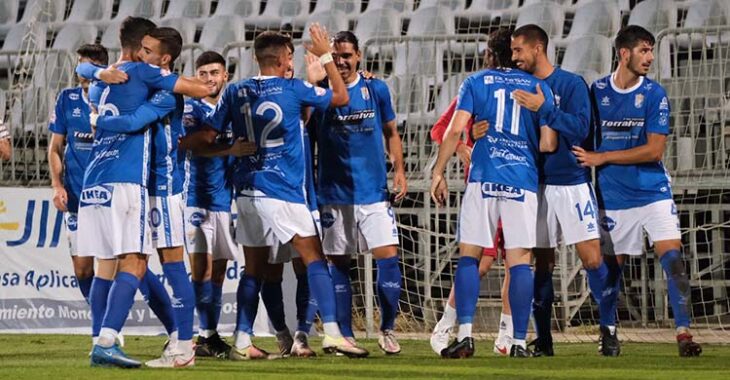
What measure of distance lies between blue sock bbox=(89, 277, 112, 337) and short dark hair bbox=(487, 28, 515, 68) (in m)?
2.35

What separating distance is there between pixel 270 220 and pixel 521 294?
1.34 metres

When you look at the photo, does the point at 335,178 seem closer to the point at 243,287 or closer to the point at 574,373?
the point at 243,287

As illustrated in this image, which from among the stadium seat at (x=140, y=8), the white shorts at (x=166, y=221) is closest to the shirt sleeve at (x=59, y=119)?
the white shorts at (x=166, y=221)

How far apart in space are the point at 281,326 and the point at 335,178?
90 cm

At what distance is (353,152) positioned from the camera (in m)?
7.38

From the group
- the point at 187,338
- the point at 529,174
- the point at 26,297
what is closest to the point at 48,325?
the point at 26,297

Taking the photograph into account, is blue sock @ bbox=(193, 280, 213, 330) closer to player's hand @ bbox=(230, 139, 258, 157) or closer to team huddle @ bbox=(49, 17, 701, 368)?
team huddle @ bbox=(49, 17, 701, 368)

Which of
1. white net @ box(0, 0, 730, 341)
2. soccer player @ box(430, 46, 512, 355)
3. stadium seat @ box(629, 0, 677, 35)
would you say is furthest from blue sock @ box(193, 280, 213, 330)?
stadium seat @ box(629, 0, 677, 35)

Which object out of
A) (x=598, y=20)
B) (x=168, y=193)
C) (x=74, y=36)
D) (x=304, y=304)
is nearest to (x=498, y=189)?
(x=304, y=304)

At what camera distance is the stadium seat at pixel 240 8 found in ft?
47.5

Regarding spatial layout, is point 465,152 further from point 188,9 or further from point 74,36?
point 74,36

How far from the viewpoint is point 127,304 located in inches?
240

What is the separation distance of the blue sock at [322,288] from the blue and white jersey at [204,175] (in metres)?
1.12

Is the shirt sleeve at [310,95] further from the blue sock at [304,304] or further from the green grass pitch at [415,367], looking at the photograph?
the green grass pitch at [415,367]
